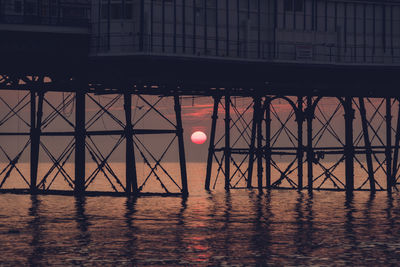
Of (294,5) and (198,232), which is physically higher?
(294,5)

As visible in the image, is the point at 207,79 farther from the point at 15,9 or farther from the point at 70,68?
the point at 15,9

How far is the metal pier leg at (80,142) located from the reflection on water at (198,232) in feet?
4.30

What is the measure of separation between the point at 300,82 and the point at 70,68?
14.5 meters

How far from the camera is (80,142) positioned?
47281 mm

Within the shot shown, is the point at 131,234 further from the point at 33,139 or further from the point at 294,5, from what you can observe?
the point at 294,5

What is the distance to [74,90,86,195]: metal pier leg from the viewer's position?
1855 inches

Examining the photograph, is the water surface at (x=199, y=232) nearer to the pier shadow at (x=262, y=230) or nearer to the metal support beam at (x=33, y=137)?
the pier shadow at (x=262, y=230)

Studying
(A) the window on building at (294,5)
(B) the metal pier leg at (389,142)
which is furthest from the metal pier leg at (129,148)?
(B) the metal pier leg at (389,142)

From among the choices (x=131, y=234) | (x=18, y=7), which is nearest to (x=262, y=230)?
(x=131, y=234)

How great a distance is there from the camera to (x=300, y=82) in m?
54.1

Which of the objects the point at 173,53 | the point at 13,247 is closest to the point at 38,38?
the point at 173,53

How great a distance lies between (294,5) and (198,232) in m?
24.2

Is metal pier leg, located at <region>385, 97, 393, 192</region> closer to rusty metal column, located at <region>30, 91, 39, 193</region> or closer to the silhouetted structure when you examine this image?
the silhouetted structure

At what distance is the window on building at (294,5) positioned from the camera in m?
54.5
